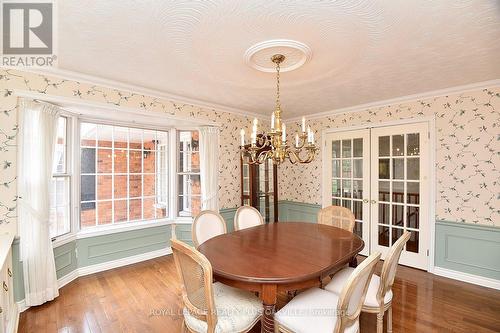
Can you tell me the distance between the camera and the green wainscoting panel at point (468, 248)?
2799mm

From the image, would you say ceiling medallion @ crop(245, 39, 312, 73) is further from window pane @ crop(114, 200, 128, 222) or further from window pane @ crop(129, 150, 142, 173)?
window pane @ crop(114, 200, 128, 222)

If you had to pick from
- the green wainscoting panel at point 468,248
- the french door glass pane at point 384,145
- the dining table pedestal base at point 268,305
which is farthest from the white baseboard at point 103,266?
the green wainscoting panel at point 468,248

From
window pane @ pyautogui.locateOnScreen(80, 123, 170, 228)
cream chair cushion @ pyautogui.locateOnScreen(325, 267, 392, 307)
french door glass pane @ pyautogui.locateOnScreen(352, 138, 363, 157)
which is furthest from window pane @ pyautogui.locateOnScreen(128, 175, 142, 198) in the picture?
french door glass pane @ pyautogui.locateOnScreen(352, 138, 363, 157)

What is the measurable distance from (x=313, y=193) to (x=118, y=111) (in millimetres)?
3475

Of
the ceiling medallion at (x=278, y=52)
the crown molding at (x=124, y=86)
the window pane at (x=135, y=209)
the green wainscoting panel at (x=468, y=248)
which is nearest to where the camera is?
the ceiling medallion at (x=278, y=52)

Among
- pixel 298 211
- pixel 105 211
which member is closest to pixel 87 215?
pixel 105 211

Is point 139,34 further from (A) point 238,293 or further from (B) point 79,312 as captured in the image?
(B) point 79,312

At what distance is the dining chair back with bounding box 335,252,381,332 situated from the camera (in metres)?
1.31

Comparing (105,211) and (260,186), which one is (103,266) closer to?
(105,211)

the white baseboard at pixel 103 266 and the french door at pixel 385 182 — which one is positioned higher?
the french door at pixel 385 182

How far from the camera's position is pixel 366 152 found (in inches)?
151

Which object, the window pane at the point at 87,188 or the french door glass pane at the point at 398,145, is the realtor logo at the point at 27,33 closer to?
the window pane at the point at 87,188

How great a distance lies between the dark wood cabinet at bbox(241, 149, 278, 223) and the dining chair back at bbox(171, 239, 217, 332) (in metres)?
2.39

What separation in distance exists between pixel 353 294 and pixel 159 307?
6.36 feet
